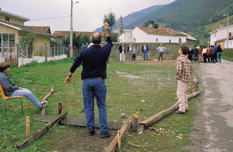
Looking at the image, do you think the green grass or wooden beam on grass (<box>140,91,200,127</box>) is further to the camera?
wooden beam on grass (<box>140,91,200,127</box>)

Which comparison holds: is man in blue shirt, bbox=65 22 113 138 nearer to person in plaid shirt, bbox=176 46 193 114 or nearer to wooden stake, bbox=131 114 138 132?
wooden stake, bbox=131 114 138 132

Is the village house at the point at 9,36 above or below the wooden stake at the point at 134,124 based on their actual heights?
above

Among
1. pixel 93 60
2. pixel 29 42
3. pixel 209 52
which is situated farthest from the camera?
pixel 209 52

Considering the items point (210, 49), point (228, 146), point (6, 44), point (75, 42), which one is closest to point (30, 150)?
point (228, 146)

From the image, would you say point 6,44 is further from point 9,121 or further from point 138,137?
point 138,137

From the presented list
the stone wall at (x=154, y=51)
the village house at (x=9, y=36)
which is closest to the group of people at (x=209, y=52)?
the stone wall at (x=154, y=51)

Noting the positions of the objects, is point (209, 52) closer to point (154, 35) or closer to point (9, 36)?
point (9, 36)

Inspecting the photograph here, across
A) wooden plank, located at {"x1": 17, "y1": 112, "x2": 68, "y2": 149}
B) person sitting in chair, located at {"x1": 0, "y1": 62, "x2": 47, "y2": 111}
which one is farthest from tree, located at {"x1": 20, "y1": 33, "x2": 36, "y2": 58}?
wooden plank, located at {"x1": 17, "y1": 112, "x2": 68, "y2": 149}

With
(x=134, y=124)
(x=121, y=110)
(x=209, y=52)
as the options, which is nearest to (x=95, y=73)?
(x=134, y=124)

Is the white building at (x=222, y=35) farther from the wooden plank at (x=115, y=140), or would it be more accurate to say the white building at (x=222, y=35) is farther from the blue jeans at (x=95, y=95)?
the blue jeans at (x=95, y=95)

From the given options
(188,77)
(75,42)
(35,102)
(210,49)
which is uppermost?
(75,42)

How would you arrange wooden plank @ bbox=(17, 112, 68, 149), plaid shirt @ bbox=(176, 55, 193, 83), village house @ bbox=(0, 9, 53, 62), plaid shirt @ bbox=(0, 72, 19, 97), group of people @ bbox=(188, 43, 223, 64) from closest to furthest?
1. wooden plank @ bbox=(17, 112, 68, 149)
2. plaid shirt @ bbox=(0, 72, 19, 97)
3. plaid shirt @ bbox=(176, 55, 193, 83)
4. village house @ bbox=(0, 9, 53, 62)
5. group of people @ bbox=(188, 43, 223, 64)

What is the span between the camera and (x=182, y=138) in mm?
4906

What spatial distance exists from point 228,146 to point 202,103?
3826 millimetres
